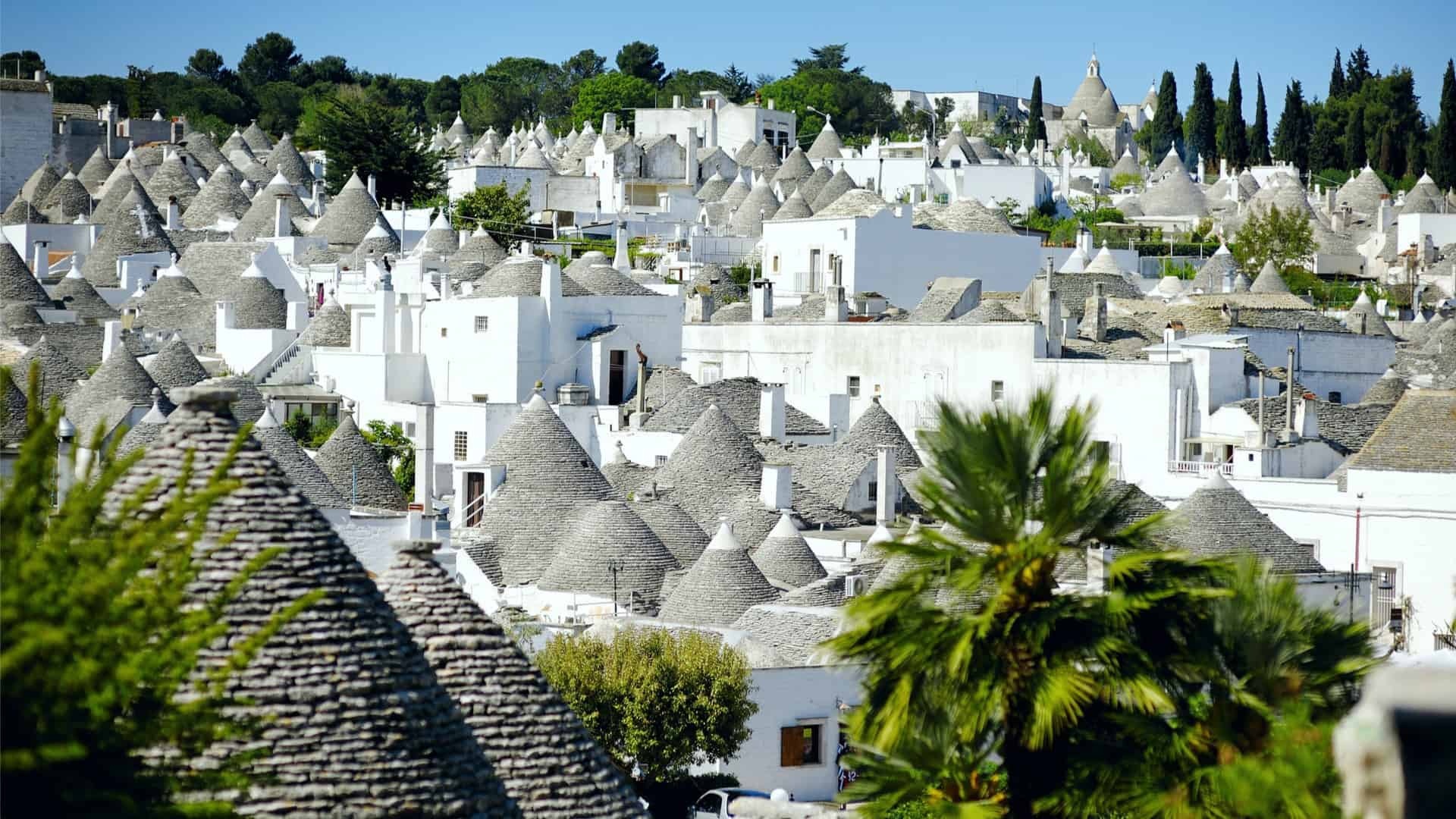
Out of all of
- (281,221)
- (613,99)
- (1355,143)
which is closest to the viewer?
(281,221)

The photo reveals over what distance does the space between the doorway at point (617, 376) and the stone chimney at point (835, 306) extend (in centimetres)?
550

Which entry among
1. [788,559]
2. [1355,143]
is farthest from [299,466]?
[1355,143]

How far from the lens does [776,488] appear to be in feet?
137

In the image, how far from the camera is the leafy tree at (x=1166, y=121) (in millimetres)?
122188

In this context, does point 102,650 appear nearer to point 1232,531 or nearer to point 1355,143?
point 1232,531

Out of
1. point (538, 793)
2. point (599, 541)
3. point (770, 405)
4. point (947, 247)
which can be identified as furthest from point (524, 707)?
point (947, 247)

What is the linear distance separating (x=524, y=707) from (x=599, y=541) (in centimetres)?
2372

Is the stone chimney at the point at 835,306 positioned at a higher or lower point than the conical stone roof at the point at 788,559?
higher

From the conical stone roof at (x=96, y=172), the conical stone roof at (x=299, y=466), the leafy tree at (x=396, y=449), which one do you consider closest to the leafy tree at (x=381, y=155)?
the conical stone roof at (x=96, y=172)

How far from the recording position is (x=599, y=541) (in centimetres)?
3662

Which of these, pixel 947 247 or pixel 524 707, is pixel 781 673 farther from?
pixel 947 247

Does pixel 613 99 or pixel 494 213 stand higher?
pixel 613 99

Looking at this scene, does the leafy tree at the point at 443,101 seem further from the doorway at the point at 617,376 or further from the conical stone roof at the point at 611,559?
the conical stone roof at the point at 611,559

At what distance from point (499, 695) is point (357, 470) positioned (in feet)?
98.4
